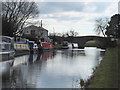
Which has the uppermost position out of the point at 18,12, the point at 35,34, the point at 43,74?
the point at 18,12

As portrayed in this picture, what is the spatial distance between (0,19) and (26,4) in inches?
676

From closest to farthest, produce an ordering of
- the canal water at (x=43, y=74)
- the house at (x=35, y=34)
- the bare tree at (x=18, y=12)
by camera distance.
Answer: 1. the canal water at (x=43, y=74)
2. the bare tree at (x=18, y=12)
3. the house at (x=35, y=34)

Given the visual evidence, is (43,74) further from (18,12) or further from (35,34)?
(35,34)

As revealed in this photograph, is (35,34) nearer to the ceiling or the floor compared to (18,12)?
nearer to the floor

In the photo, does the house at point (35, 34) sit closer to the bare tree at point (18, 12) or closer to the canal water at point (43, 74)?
the bare tree at point (18, 12)

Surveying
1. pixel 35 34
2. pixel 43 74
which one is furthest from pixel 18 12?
pixel 43 74

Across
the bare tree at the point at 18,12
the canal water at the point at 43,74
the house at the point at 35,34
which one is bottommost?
the canal water at the point at 43,74

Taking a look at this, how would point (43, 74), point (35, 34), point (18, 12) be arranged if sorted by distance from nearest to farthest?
point (43, 74) < point (18, 12) < point (35, 34)

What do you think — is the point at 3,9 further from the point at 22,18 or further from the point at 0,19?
the point at 0,19

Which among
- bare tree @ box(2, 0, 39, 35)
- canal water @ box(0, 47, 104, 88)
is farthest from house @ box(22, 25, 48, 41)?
canal water @ box(0, 47, 104, 88)

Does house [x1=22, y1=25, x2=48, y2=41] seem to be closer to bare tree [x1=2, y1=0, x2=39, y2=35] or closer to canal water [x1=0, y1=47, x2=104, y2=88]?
bare tree [x1=2, y1=0, x2=39, y2=35]

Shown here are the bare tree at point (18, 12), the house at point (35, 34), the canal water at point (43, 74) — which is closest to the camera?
the canal water at point (43, 74)

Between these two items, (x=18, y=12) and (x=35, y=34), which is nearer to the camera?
(x=18, y=12)

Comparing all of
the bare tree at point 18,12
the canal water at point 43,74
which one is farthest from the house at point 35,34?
the canal water at point 43,74
